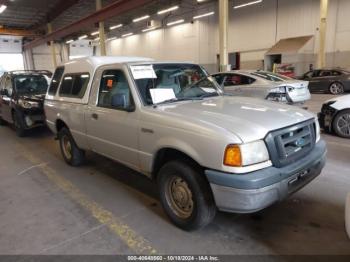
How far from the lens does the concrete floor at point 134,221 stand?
8.92ft

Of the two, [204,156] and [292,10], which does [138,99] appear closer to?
[204,156]

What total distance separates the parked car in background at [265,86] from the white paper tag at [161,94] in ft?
17.7

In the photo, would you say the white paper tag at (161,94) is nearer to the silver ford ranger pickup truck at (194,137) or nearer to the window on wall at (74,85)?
the silver ford ranger pickup truck at (194,137)

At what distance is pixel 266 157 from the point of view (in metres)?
2.47

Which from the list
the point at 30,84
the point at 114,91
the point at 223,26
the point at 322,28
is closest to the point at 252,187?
the point at 114,91

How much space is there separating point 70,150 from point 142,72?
→ 2.50 metres

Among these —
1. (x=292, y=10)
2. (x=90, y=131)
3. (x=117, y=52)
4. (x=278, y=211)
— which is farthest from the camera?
(x=117, y=52)

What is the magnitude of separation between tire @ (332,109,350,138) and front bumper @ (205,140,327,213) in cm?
437

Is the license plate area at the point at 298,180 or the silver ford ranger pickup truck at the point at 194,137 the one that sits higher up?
the silver ford ranger pickup truck at the point at 194,137

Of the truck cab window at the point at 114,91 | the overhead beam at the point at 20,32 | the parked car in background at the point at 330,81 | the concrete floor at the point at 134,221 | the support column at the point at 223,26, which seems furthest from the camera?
the overhead beam at the point at 20,32

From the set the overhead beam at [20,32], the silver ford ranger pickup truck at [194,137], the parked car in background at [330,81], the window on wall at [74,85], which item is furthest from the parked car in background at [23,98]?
the overhead beam at [20,32]

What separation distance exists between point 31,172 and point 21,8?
20.9 metres

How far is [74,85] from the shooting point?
185 inches

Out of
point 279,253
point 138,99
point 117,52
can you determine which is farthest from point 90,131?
point 117,52
